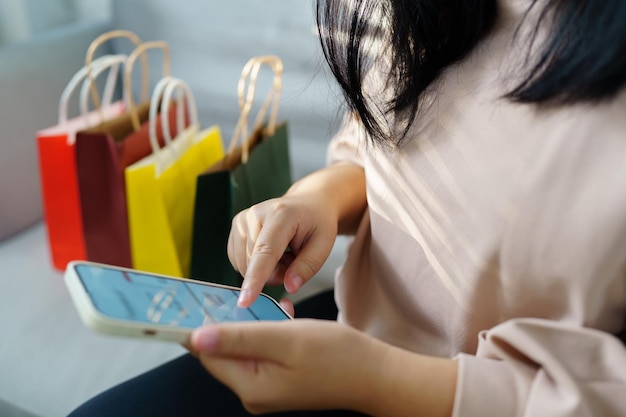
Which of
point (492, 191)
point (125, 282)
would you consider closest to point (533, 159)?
point (492, 191)

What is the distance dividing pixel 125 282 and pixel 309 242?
0.19 meters

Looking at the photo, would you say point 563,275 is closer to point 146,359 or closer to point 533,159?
point 533,159

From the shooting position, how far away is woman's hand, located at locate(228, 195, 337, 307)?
21.0 inches

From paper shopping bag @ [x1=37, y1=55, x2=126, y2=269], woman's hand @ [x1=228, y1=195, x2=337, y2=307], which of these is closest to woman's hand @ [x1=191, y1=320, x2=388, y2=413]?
woman's hand @ [x1=228, y1=195, x2=337, y2=307]

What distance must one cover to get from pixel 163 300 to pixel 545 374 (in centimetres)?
27

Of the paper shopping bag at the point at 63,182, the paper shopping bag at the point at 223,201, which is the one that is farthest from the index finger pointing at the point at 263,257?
the paper shopping bag at the point at 63,182

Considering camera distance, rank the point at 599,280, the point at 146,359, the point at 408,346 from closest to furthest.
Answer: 1. the point at 599,280
2. the point at 408,346
3. the point at 146,359

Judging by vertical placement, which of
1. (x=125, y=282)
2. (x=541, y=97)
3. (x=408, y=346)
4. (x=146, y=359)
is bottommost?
(x=146, y=359)

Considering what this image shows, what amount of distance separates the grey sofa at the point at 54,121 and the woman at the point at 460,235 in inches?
10.0

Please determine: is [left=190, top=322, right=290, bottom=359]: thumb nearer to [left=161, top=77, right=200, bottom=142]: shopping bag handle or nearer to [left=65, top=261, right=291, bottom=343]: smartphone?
[left=65, top=261, right=291, bottom=343]: smartphone

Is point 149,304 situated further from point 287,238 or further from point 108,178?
point 108,178

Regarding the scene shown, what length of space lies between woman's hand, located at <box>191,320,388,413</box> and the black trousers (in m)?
0.13

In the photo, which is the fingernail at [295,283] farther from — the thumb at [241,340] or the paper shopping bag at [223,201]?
the paper shopping bag at [223,201]

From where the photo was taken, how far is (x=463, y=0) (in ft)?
1.59
